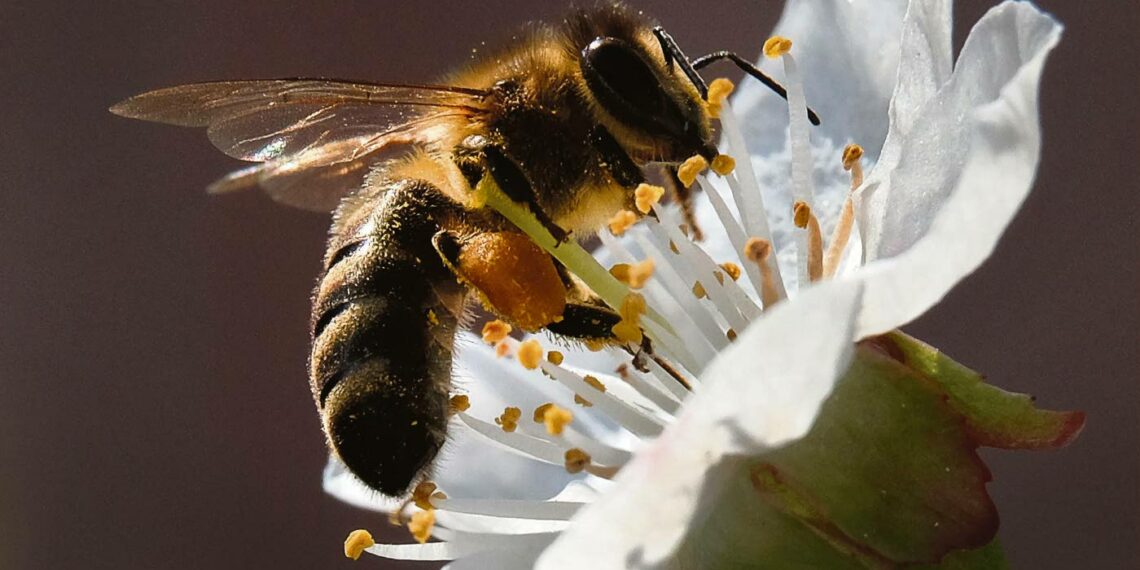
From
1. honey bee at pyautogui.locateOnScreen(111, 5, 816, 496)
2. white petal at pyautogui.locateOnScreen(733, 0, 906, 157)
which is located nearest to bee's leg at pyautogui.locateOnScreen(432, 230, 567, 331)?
honey bee at pyautogui.locateOnScreen(111, 5, 816, 496)

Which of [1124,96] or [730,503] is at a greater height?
[730,503]

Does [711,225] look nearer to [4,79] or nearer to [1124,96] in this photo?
[1124,96]

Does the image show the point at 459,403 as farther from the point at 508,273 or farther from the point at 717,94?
the point at 717,94

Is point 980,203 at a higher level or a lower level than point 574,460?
higher

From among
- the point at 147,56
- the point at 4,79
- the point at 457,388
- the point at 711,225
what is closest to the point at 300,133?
the point at 457,388

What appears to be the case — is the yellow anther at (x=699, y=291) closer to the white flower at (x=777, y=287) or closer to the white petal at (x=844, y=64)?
the white flower at (x=777, y=287)

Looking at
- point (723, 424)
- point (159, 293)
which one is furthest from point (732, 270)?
point (159, 293)

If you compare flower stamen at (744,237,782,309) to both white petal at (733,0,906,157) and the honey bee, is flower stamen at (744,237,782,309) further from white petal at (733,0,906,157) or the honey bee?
white petal at (733,0,906,157)
